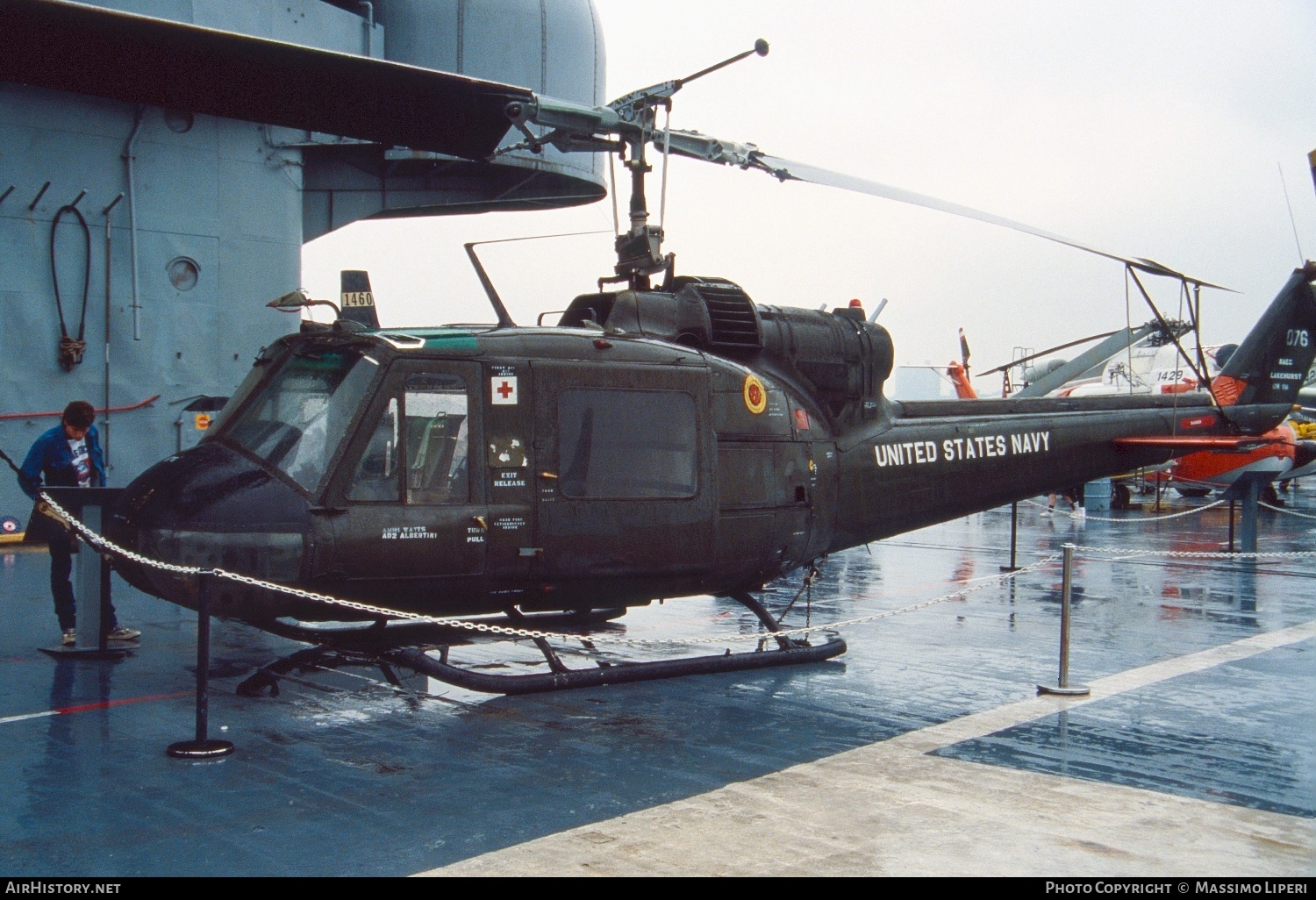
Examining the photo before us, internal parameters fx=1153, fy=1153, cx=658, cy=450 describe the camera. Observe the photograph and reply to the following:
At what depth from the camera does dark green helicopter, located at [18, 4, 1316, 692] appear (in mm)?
6836

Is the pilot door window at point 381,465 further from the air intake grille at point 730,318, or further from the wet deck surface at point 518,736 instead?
the air intake grille at point 730,318

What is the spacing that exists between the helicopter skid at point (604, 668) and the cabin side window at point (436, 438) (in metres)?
1.01

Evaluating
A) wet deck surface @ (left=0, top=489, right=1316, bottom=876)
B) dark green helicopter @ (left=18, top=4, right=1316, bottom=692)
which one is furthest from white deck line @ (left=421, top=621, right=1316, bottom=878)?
dark green helicopter @ (left=18, top=4, right=1316, bottom=692)

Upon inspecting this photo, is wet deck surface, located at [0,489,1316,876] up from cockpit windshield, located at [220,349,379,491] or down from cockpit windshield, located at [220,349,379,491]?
down

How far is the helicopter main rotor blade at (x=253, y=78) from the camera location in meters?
7.70

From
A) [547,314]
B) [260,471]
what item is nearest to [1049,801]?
[260,471]

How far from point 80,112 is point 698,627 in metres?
10.5

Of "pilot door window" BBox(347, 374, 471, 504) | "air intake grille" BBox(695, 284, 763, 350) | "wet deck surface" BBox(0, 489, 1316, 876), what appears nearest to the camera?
"wet deck surface" BBox(0, 489, 1316, 876)

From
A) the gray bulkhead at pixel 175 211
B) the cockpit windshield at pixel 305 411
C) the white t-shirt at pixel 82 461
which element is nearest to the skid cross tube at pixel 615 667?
the cockpit windshield at pixel 305 411

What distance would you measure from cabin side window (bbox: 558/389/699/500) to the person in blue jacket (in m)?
4.25

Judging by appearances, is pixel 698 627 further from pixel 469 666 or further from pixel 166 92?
pixel 166 92

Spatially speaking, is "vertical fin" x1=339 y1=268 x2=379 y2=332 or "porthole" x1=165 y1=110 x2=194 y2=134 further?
"porthole" x1=165 y1=110 x2=194 y2=134

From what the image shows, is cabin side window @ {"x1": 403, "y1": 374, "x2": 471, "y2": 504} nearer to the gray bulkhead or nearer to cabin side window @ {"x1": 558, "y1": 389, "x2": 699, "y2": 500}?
cabin side window @ {"x1": 558, "y1": 389, "x2": 699, "y2": 500}

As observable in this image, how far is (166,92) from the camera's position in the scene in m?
9.44
